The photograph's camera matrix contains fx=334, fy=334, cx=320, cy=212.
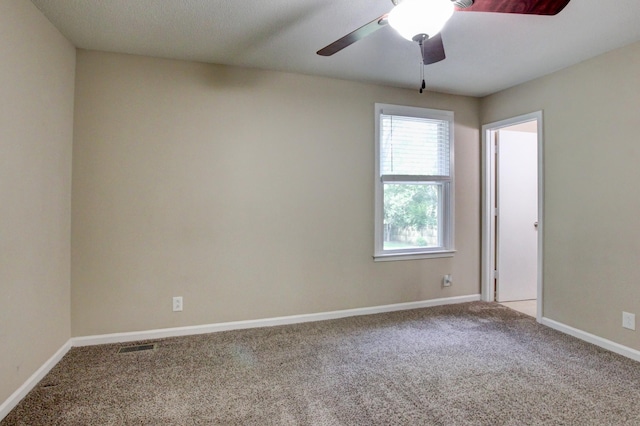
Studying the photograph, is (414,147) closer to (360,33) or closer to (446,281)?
(446,281)

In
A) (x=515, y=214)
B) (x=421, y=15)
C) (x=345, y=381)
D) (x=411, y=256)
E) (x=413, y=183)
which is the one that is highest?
(x=421, y=15)

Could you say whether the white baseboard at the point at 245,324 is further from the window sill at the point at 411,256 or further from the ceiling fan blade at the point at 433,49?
the ceiling fan blade at the point at 433,49

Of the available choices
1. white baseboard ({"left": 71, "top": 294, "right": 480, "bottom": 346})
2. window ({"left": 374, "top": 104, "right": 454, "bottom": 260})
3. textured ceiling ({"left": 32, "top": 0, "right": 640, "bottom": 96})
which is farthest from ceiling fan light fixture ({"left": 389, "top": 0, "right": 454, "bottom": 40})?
white baseboard ({"left": 71, "top": 294, "right": 480, "bottom": 346})

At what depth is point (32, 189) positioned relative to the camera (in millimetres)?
2102

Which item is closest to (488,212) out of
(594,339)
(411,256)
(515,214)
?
(515,214)

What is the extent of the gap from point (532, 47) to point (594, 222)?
1528 millimetres

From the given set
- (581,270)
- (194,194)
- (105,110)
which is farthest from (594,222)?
(105,110)

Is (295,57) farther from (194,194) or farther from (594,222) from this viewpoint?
(594,222)

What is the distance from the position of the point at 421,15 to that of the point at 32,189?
7.99 ft

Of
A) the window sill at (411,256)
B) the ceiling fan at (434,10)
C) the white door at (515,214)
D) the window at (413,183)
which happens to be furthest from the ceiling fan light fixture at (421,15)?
the white door at (515,214)

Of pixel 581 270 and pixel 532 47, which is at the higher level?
pixel 532 47

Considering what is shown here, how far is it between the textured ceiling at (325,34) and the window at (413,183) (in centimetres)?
60

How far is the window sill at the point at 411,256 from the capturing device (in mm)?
3545

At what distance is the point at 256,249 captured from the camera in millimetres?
3131
